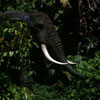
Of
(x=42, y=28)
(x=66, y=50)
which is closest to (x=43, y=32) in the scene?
(x=42, y=28)

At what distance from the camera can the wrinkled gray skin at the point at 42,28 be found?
339 centimetres

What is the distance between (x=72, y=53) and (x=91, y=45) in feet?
1.87

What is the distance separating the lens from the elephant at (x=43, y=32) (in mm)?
3387

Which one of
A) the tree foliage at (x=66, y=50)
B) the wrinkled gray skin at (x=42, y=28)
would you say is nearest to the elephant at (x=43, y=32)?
the wrinkled gray skin at (x=42, y=28)

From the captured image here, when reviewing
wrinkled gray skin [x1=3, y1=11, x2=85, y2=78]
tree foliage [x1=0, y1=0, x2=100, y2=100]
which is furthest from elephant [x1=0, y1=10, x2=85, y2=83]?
tree foliage [x1=0, y1=0, x2=100, y2=100]

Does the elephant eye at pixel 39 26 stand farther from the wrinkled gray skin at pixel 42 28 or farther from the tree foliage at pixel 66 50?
the tree foliage at pixel 66 50

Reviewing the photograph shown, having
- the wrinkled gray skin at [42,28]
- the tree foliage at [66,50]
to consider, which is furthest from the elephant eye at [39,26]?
the tree foliage at [66,50]

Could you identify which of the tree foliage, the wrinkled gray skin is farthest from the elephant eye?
→ the tree foliage

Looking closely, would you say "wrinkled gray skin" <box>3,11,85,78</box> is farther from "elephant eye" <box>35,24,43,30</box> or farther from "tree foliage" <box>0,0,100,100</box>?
"tree foliage" <box>0,0,100,100</box>

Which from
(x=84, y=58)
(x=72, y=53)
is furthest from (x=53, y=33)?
(x=72, y=53)

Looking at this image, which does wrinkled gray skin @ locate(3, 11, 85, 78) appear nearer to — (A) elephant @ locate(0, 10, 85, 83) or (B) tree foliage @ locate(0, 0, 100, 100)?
(A) elephant @ locate(0, 10, 85, 83)

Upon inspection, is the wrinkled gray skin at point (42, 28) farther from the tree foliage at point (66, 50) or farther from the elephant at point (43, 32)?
the tree foliage at point (66, 50)

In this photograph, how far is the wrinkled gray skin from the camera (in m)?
3.39

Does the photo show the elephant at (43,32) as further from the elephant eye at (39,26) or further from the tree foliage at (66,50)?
the tree foliage at (66,50)
